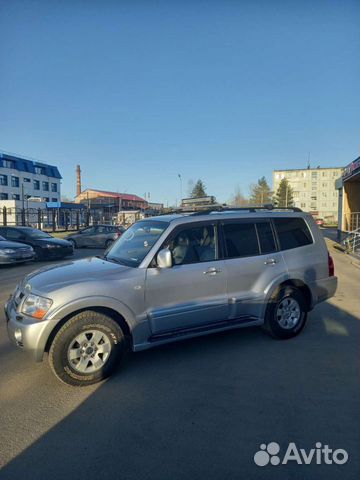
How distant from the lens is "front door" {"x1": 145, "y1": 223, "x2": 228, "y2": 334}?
12.9ft

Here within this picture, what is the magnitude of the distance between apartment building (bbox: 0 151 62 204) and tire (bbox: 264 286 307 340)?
5475cm

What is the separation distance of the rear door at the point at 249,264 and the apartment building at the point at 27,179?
179 feet

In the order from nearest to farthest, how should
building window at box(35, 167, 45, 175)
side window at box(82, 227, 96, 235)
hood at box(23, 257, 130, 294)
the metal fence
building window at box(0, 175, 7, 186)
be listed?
hood at box(23, 257, 130, 294)
side window at box(82, 227, 96, 235)
the metal fence
building window at box(0, 175, 7, 186)
building window at box(35, 167, 45, 175)

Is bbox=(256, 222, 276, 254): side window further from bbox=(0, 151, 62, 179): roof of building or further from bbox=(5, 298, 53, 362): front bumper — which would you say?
bbox=(0, 151, 62, 179): roof of building

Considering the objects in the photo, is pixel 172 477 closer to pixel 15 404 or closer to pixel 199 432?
pixel 199 432

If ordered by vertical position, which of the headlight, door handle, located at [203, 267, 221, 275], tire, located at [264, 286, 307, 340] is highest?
door handle, located at [203, 267, 221, 275]

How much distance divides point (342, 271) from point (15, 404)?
1099cm

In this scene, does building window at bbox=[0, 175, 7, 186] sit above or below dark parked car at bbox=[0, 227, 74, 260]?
above

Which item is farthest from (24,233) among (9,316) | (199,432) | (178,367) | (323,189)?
(323,189)

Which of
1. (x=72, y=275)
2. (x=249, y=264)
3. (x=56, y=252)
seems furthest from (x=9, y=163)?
(x=249, y=264)

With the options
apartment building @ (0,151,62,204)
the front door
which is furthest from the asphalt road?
apartment building @ (0,151,62,204)

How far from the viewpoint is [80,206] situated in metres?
56.4

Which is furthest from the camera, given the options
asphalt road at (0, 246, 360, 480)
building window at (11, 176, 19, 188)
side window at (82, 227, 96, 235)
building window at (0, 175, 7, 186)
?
building window at (11, 176, 19, 188)

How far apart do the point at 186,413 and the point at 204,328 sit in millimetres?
1253
